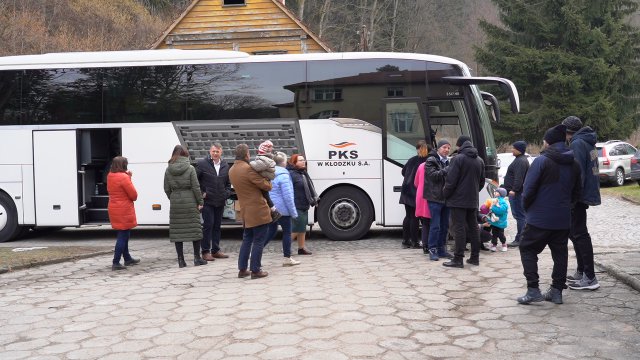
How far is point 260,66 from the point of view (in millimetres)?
12523

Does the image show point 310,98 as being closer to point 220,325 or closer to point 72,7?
point 220,325

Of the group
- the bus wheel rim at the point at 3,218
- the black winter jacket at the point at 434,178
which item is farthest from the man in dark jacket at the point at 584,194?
the bus wheel rim at the point at 3,218

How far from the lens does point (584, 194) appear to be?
7211 mm

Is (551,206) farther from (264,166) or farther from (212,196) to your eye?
(212,196)

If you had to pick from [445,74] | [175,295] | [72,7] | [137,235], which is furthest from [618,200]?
[72,7]

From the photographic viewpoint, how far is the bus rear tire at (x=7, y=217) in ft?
42.7

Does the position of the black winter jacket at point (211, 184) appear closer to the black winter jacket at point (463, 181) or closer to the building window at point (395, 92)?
the black winter jacket at point (463, 181)

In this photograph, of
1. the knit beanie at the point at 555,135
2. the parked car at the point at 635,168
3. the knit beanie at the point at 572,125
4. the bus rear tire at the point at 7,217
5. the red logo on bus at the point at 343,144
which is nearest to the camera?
the knit beanie at the point at 555,135

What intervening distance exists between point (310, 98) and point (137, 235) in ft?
17.0

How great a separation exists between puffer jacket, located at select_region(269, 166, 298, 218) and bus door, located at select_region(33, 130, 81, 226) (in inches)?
221

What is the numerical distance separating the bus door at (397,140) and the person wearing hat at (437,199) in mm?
2164

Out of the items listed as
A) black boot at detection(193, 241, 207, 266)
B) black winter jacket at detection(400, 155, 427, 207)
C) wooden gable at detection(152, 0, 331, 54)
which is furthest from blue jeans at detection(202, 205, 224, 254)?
wooden gable at detection(152, 0, 331, 54)

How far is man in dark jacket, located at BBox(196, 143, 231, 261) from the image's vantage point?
10.0 m

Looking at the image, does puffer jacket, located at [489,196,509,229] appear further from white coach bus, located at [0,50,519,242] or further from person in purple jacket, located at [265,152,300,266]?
person in purple jacket, located at [265,152,300,266]
